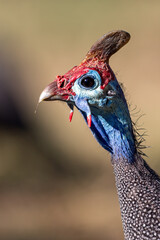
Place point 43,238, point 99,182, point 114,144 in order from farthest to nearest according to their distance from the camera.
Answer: point 99,182 → point 43,238 → point 114,144

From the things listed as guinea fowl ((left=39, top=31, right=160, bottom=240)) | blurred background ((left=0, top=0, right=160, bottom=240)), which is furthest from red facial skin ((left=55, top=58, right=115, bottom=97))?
blurred background ((left=0, top=0, right=160, bottom=240))

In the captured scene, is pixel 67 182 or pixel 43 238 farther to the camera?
pixel 67 182

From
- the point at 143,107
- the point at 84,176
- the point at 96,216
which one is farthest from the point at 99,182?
the point at 143,107

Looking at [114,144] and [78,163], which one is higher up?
[78,163]

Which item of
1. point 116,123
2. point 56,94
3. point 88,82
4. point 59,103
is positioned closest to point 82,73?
point 88,82

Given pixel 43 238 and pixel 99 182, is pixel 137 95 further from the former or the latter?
pixel 43 238

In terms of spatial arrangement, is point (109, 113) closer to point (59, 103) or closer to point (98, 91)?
point (98, 91)

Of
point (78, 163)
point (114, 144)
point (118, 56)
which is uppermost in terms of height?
point (118, 56)

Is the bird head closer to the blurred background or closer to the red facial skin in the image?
the red facial skin
